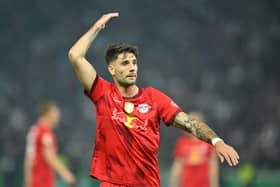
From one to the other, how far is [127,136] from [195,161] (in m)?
5.96

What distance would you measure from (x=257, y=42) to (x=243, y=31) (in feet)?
1.42

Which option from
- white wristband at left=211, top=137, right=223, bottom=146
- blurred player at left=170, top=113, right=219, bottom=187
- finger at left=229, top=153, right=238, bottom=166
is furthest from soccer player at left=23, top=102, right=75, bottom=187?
finger at left=229, top=153, right=238, bottom=166

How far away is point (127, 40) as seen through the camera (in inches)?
707

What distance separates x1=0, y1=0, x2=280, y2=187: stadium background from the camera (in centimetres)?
1702

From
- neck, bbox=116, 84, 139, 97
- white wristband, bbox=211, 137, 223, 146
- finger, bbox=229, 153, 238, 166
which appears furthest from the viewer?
neck, bbox=116, 84, 139, 97

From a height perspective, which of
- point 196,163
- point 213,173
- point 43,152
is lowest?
point 43,152

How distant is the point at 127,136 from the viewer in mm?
6258

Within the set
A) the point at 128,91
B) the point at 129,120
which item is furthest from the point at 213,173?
the point at 129,120

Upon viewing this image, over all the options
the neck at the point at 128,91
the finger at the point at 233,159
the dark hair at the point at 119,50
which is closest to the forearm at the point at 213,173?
the neck at the point at 128,91

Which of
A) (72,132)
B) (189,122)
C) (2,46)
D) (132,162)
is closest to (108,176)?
(132,162)

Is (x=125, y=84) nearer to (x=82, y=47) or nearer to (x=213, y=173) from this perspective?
(x=82, y=47)

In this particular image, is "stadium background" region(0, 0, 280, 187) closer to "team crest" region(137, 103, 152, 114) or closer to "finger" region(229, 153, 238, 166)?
"team crest" region(137, 103, 152, 114)

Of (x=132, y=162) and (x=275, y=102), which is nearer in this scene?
(x=132, y=162)

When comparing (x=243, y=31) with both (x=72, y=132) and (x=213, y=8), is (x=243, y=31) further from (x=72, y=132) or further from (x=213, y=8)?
(x=72, y=132)
